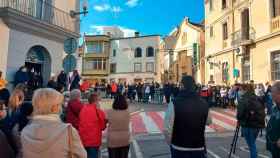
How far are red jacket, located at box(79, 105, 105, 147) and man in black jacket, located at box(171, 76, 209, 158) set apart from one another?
1707 millimetres

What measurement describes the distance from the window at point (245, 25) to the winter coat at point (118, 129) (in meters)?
21.7

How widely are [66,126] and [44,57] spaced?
12629mm

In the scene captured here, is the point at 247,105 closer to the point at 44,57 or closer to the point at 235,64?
the point at 44,57

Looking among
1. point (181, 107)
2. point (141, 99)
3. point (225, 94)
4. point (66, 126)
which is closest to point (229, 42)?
point (225, 94)

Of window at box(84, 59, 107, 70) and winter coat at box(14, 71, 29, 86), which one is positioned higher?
window at box(84, 59, 107, 70)

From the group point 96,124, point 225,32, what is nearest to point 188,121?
point 96,124

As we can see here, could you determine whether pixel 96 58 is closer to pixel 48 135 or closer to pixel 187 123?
pixel 187 123

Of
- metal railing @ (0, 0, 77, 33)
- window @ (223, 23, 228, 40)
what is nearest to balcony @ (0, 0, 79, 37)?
metal railing @ (0, 0, 77, 33)

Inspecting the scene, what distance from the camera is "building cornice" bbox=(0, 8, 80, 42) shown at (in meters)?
11.6

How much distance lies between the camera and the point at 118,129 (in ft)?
17.9

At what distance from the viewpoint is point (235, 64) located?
2592 centimetres

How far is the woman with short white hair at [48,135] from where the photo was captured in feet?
9.02

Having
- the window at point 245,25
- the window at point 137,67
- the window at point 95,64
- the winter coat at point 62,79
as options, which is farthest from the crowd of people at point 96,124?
the window at point 95,64

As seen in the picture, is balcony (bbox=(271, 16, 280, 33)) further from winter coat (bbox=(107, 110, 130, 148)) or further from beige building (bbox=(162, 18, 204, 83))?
winter coat (bbox=(107, 110, 130, 148))
